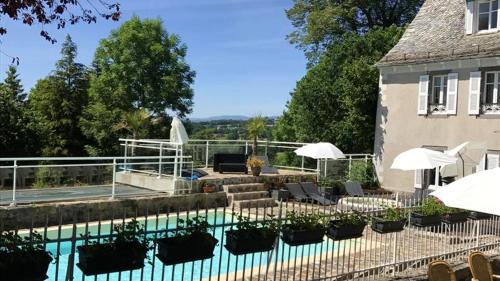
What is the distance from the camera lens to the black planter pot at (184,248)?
4949mm

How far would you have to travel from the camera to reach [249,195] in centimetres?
1723

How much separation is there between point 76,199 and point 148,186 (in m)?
2.97

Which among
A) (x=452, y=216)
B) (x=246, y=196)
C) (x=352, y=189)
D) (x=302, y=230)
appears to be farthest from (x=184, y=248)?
(x=352, y=189)

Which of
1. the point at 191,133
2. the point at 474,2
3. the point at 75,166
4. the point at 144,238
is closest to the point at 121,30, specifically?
the point at 191,133

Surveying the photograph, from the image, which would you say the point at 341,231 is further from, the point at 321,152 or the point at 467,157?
the point at 467,157

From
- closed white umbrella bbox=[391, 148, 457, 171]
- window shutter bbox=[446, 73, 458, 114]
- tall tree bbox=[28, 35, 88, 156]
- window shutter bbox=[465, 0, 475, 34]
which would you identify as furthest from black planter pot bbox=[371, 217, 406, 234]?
tall tree bbox=[28, 35, 88, 156]

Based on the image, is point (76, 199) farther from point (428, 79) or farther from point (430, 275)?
point (428, 79)

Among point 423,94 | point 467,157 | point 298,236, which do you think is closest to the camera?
point 298,236

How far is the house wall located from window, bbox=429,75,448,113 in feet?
1.22

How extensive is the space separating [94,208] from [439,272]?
33.0ft

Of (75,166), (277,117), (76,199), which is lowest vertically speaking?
(76,199)

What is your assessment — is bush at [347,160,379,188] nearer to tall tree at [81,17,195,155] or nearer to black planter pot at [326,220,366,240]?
tall tree at [81,17,195,155]

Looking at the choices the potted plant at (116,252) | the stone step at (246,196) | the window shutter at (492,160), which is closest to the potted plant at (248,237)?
the potted plant at (116,252)

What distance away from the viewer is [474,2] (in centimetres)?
1936
